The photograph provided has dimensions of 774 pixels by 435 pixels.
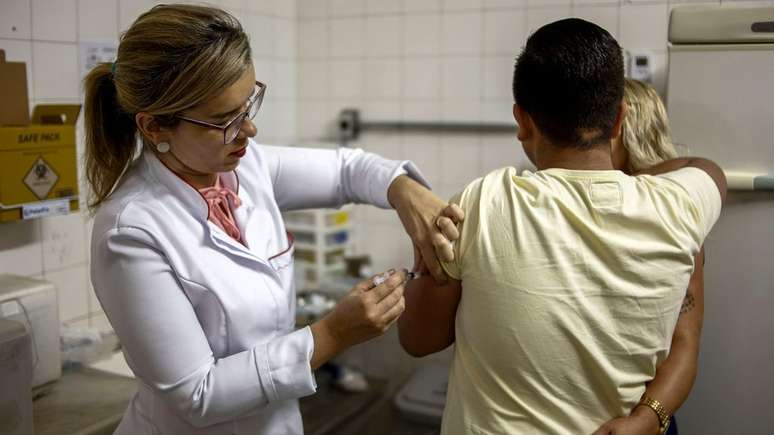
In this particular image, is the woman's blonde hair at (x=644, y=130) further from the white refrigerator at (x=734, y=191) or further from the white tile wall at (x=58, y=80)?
the white tile wall at (x=58, y=80)

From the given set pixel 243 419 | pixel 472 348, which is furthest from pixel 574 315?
pixel 243 419

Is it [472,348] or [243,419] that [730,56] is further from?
[243,419]

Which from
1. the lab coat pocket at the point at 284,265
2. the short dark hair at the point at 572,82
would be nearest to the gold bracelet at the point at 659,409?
the short dark hair at the point at 572,82

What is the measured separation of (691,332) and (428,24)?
1.80m

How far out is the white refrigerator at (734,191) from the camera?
1832mm

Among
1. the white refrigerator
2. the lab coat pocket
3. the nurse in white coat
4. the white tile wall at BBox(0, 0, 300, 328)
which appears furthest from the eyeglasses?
the white refrigerator

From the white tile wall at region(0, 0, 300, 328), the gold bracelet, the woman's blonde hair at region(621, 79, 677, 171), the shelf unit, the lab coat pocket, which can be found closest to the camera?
the gold bracelet

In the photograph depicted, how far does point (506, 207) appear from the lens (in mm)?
1092

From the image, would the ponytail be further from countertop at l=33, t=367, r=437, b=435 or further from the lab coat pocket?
countertop at l=33, t=367, r=437, b=435

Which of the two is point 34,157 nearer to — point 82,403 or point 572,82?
point 82,403

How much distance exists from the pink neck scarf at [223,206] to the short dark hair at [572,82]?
575mm

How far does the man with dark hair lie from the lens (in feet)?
3.51

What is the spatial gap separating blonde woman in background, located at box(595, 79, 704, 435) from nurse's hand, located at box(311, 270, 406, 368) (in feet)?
1.35

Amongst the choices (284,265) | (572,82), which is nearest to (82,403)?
(284,265)
